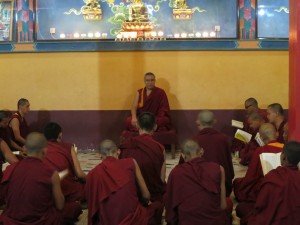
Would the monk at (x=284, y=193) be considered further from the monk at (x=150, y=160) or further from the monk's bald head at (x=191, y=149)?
the monk at (x=150, y=160)

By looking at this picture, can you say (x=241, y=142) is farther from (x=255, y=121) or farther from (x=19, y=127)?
(x=19, y=127)

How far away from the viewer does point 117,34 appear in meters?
9.35

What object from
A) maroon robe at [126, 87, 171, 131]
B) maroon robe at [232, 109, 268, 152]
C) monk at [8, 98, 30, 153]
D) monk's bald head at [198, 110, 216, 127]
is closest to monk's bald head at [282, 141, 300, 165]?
monk's bald head at [198, 110, 216, 127]

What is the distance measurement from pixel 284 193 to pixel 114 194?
1374mm

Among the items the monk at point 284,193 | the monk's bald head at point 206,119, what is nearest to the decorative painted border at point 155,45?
the monk's bald head at point 206,119

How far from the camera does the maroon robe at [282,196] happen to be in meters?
3.80

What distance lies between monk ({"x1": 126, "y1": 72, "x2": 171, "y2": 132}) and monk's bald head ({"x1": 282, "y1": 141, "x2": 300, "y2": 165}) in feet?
15.7

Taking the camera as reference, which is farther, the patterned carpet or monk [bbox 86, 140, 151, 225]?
the patterned carpet

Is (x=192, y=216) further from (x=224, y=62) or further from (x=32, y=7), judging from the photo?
(x=32, y=7)

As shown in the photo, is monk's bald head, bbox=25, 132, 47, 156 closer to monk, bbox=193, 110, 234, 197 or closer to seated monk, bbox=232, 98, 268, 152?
monk, bbox=193, 110, 234, 197

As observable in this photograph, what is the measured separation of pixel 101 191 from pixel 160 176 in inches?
42.3

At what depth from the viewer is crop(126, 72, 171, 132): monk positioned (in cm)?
866

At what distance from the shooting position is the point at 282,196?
3809 mm

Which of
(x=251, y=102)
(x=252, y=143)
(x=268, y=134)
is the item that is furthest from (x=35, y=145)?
(x=251, y=102)
